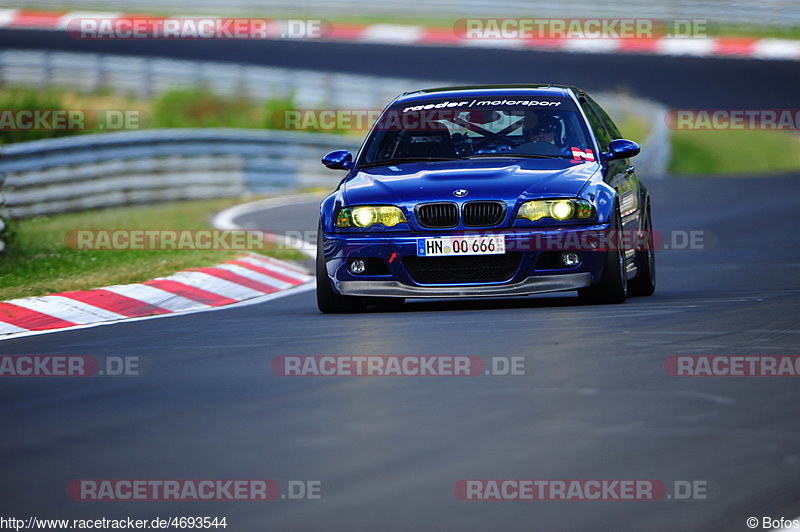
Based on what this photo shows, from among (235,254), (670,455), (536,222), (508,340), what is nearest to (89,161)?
(235,254)

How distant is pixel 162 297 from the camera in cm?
1155

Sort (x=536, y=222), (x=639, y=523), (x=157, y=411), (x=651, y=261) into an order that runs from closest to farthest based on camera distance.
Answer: (x=639, y=523), (x=157, y=411), (x=536, y=222), (x=651, y=261)

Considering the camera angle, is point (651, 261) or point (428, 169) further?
point (651, 261)

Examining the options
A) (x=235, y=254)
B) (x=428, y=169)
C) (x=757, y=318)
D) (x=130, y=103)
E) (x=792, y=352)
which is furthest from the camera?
(x=130, y=103)

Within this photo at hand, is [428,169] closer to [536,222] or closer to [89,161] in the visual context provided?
[536,222]

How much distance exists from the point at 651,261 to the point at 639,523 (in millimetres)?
6696

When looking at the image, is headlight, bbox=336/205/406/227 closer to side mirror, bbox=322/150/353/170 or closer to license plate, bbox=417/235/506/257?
license plate, bbox=417/235/506/257

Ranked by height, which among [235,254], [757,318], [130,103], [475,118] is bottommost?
[130,103]

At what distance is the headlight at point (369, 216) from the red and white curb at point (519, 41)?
2638 cm

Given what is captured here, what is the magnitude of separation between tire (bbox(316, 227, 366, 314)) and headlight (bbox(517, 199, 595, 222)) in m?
1.24

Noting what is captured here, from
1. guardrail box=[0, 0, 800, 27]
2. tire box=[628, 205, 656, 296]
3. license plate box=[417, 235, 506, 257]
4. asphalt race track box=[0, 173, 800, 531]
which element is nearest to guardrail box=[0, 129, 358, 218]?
tire box=[628, 205, 656, 296]

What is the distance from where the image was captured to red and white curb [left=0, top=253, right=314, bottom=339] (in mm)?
10383

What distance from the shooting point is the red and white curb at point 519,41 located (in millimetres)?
35750

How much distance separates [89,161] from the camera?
2084 centimetres
